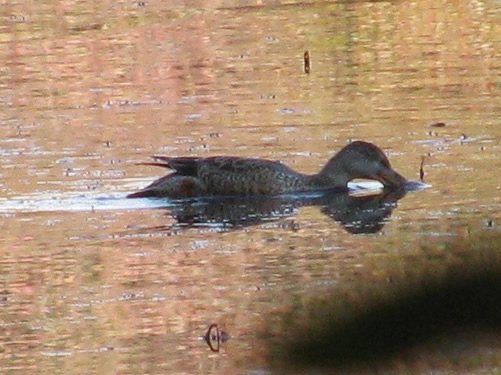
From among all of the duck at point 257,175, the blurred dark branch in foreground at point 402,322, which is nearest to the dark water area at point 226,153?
the blurred dark branch in foreground at point 402,322

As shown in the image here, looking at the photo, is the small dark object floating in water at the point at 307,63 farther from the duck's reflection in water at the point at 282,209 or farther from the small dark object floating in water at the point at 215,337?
the small dark object floating in water at the point at 215,337

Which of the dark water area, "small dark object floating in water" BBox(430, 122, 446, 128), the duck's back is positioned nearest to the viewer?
the dark water area

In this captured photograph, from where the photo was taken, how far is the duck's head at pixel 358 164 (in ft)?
30.0

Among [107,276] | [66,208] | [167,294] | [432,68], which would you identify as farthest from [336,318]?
[432,68]

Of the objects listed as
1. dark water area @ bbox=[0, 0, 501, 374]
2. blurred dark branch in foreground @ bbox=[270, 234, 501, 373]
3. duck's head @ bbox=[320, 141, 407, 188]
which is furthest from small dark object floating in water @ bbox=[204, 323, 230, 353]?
blurred dark branch in foreground @ bbox=[270, 234, 501, 373]

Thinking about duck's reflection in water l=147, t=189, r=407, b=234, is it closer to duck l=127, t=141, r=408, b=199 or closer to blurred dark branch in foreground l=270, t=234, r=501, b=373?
duck l=127, t=141, r=408, b=199

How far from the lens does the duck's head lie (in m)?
9.14

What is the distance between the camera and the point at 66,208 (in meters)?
8.63

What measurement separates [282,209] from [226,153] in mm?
1480

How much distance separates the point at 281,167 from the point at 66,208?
1.35 m

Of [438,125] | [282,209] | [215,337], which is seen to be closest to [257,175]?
[282,209]

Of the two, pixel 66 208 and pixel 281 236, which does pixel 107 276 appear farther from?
pixel 66 208

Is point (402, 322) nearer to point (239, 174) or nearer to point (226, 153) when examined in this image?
point (239, 174)

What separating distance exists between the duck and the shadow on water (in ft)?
0.20
